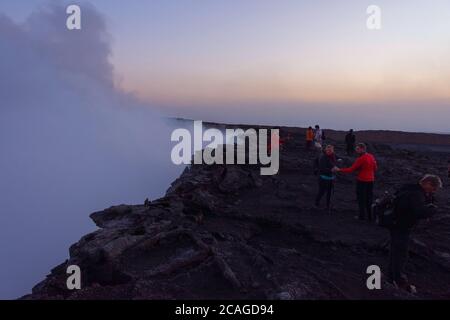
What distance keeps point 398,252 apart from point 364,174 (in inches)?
131

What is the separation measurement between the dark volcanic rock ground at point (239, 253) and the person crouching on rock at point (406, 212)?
1.19 feet

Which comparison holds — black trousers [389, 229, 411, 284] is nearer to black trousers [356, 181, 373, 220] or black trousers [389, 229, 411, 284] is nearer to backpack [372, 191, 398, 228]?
backpack [372, 191, 398, 228]

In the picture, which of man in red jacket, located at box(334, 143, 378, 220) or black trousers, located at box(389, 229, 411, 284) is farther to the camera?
man in red jacket, located at box(334, 143, 378, 220)

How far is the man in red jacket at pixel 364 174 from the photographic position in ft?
27.6

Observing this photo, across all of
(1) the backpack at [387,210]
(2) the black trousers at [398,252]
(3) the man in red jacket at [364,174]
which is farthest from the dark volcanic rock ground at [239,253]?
(1) the backpack at [387,210]

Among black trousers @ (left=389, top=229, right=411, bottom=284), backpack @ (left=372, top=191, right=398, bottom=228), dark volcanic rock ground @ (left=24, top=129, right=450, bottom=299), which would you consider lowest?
dark volcanic rock ground @ (left=24, top=129, right=450, bottom=299)

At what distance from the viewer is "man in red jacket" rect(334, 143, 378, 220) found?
8.40 meters

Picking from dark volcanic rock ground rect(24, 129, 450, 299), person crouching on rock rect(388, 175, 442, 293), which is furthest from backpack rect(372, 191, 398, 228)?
dark volcanic rock ground rect(24, 129, 450, 299)

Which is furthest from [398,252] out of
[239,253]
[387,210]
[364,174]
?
[364,174]

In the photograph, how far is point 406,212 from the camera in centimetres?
507

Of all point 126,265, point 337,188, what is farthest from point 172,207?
point 337,188

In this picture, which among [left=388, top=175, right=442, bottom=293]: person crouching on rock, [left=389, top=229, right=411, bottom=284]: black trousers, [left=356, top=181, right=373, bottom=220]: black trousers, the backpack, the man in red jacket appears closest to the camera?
[left=388, top=175, right=442, bottom=293]: person crouching on rock
